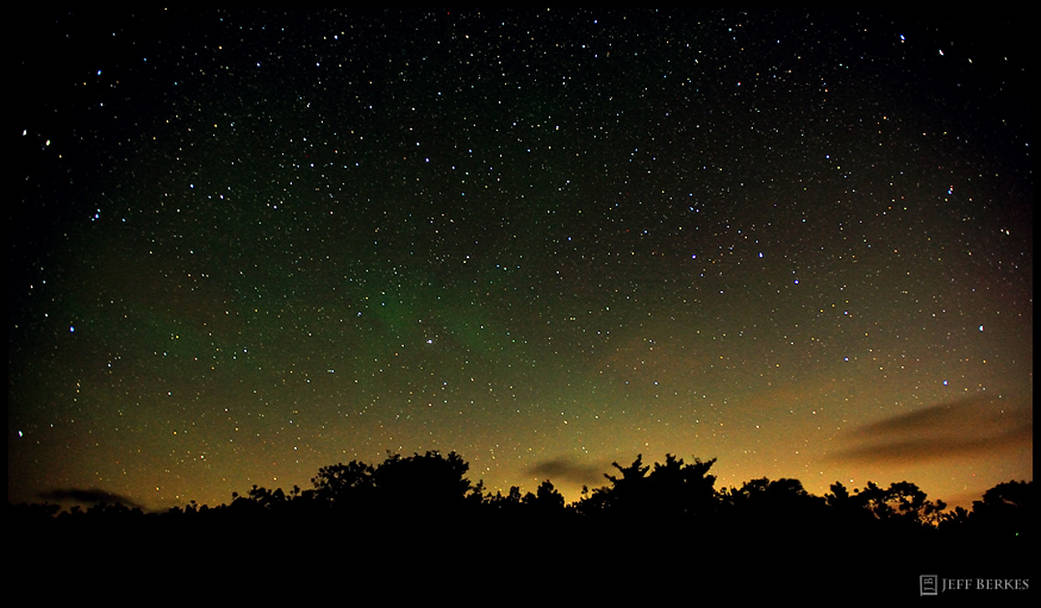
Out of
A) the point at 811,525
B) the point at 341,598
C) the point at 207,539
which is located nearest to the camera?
the point at 341,598

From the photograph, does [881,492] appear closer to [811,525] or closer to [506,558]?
[811,525]

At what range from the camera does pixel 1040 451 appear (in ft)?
11.8

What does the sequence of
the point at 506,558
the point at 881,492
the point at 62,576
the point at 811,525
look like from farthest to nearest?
the point at 881,492, the point at 811,525, the point at 506,558, the point at 62,576

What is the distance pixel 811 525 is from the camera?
9.38 metres

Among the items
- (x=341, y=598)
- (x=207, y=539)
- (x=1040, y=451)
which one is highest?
(x=1040, y=451)

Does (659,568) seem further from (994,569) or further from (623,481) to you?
(994,569)

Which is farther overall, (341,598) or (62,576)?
(341,598)

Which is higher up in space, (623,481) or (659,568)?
(623,481)

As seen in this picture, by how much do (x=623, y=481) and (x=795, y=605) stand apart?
527 centimetres

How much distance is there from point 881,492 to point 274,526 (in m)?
23.5

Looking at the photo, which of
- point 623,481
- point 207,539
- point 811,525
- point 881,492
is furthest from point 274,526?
point 881,492

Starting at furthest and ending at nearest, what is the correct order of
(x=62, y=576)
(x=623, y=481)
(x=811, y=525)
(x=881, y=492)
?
(x=881, y=492), (x=623, y=481), (x=811, y=525), (x=62, y=576)

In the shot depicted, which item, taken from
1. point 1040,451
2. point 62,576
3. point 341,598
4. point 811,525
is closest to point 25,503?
point 62,576

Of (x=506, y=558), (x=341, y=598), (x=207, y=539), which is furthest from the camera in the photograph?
(x=506, y=558)
